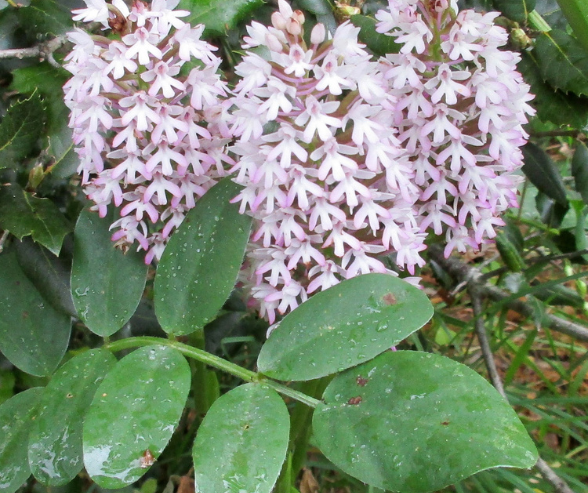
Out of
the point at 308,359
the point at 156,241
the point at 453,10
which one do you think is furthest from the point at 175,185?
the point at 453,10

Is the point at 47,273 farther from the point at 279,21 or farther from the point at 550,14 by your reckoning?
the point at 550,14

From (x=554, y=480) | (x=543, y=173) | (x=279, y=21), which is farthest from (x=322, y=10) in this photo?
(x=554, y=480)

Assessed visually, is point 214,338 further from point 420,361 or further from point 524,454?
→ point 524,454

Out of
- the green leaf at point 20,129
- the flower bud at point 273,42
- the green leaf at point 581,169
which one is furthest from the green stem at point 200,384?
the green leaf at point 581,169

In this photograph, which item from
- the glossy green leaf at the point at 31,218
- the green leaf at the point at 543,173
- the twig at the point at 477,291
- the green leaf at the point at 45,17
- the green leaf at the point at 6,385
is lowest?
the twig at the point at 477,291

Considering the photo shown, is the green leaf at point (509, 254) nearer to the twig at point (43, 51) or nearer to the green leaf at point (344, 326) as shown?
the green leaf at point (344, 326)

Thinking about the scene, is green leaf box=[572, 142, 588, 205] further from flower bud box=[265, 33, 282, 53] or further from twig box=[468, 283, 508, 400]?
flower bud box=[265, 33, 282, 53]
